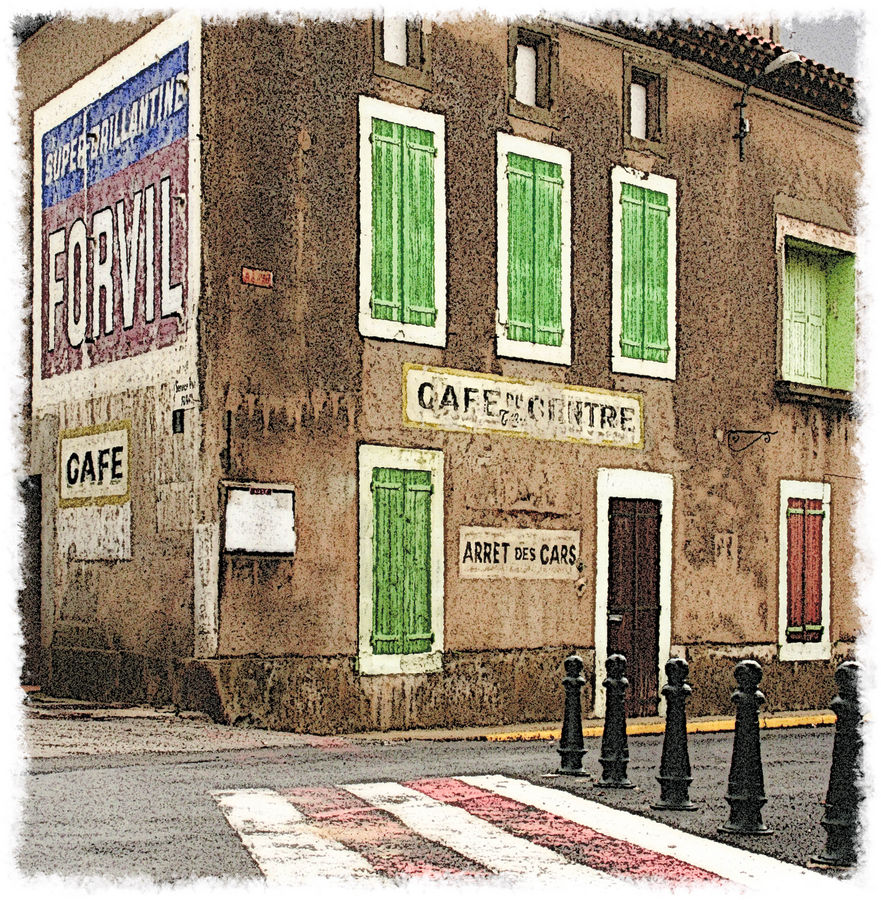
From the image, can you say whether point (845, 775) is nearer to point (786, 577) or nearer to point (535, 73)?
point (535, 73)

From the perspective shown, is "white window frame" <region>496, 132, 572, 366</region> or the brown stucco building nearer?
the brown stucco building

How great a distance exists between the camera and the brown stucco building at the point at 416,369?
40.1 ft

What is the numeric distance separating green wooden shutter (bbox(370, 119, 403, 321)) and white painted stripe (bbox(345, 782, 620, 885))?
5874mm

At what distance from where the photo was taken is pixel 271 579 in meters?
12.1

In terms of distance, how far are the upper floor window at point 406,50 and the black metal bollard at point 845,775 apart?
8591mm

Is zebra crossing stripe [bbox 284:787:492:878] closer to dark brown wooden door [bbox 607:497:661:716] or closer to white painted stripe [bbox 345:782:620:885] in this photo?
white painted stripe [bbox 345:782:620:885]

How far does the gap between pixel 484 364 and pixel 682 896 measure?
342 inches

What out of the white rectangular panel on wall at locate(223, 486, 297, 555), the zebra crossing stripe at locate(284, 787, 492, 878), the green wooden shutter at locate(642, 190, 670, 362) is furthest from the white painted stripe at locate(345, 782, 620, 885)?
the green wooden shutter at locate(642, 190, 670, 362)

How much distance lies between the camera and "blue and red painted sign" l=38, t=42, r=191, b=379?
12555 millimetres

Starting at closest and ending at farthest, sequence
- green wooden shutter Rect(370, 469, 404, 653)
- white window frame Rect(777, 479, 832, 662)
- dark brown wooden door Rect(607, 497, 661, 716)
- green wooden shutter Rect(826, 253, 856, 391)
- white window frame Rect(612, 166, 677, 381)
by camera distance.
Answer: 1. green wooden shutter Rect(370, 469, 404, 653)
2. dark brown wooden door Rect(607, 497, 661, 716)
3. white window frame Rect(612, 166, 677, 381)
4. white window frame Rect(777, 479, 832, 662)
5. green wooden shutter Rect(826, 253, 856, 391)

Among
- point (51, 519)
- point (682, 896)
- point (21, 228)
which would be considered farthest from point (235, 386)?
point (682, 896)

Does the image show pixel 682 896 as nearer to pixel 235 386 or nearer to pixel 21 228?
pixel 235 386

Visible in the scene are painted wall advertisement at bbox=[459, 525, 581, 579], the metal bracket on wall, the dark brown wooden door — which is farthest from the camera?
the metal bracket on wall

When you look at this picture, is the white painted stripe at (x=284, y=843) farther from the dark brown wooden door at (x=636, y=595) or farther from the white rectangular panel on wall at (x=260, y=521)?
the dark brown wooden door at (x=636, y=595)
